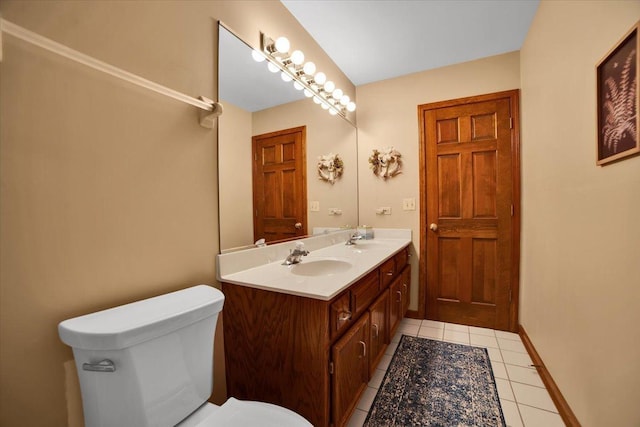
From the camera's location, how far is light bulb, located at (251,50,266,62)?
1.43m

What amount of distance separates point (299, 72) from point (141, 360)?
69.9 inches

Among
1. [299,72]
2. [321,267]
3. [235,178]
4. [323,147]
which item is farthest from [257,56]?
[321,267]

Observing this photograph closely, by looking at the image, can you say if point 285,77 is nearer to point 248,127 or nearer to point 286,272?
point 248,127

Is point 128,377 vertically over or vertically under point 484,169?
under

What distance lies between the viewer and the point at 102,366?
0.66 m

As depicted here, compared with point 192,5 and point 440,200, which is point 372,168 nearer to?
point 440,200

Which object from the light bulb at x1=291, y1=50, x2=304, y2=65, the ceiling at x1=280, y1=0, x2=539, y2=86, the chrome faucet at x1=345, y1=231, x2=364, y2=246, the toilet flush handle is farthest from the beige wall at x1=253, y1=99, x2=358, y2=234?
the toilet flush handle

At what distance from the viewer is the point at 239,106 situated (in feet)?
4.52

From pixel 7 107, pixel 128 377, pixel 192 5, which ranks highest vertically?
pixel 192 5

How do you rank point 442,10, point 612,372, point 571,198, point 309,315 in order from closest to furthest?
point 612,372, point 309,315, point 571,198, point 442,10

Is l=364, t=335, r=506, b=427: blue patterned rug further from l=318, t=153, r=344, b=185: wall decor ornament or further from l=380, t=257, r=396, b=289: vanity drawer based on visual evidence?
l=318, t=153, r=344, b=185: wall decor ornament

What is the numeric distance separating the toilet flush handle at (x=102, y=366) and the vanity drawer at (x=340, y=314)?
0.69m

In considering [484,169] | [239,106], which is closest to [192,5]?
[239,106]

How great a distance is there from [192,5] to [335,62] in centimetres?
148
